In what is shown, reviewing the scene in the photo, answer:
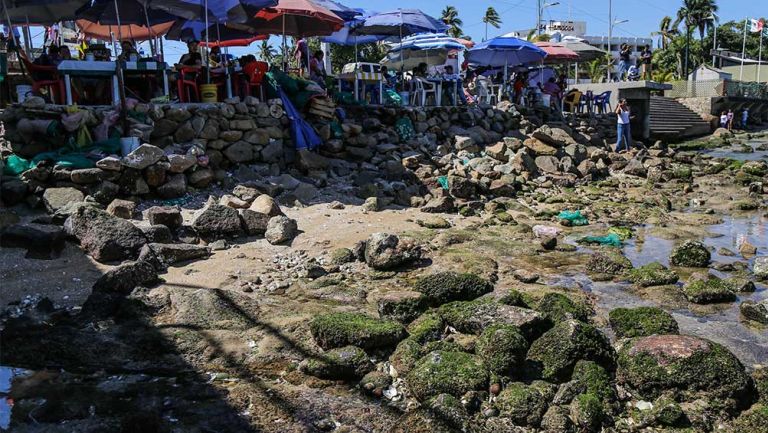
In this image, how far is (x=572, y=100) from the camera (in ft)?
78.1

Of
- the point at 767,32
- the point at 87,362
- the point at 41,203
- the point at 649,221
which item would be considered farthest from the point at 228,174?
the point at 767,32

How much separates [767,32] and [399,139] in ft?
216

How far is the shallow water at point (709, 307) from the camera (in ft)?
21.2

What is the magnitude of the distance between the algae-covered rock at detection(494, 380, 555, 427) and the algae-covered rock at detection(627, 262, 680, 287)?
3576 millimetres

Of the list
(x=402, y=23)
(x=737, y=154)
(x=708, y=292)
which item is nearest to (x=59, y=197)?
(x=708, y=292)

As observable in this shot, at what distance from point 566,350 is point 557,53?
17.8 m

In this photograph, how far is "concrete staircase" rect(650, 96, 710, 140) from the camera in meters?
30.0

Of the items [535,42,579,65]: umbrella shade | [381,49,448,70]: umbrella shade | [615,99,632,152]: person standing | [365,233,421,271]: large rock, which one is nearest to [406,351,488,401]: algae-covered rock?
[365,233,421,271]: large rock

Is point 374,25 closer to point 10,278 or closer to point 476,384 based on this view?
point 10,278

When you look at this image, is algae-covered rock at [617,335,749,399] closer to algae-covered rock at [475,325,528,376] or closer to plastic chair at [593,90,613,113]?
algae-covered rock at [475,325,528,376]

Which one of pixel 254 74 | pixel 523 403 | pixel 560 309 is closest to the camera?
pixel 523 403

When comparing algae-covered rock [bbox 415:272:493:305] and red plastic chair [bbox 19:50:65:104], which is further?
red plastic chair [bbox 19:50:65:104]

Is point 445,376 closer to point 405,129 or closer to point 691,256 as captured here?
point 691,256

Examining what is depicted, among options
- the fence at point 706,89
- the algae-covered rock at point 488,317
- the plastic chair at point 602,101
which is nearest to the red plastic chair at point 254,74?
the algae-covered rock at point 488,317
